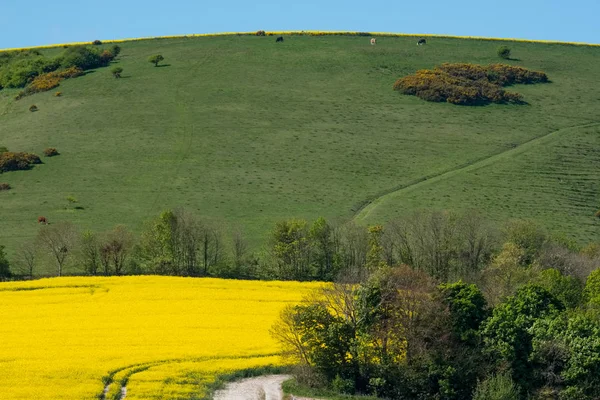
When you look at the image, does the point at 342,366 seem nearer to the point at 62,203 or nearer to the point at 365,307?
the point at 365,307

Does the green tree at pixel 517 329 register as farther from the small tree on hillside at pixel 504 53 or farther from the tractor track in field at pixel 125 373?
the small tree on hillside at pixel 504 53

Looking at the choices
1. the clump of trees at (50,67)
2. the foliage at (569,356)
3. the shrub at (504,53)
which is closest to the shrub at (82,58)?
the clump of trees at (50,67)

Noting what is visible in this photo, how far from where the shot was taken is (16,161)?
4820 inches

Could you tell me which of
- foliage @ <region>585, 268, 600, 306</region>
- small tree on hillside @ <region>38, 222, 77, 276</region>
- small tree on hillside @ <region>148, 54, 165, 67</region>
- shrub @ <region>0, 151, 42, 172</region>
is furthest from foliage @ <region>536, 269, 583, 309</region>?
small tree on hillside @ <region>148, 54, 165, 67</region>

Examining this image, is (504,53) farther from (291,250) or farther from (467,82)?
(291,250)

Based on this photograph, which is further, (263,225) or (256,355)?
(263,225)

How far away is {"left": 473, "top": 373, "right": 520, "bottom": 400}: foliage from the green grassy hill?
5171 centimetres

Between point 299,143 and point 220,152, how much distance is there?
1096 centimetres

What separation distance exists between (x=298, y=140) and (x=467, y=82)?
36.0 metres

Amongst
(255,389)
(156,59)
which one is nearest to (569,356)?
(255,389)

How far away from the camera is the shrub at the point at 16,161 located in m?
122

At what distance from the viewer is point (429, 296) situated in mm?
53469

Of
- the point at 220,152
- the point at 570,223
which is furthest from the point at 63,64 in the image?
the point at 570,223

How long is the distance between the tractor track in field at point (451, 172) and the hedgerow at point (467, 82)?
52.8 ft
